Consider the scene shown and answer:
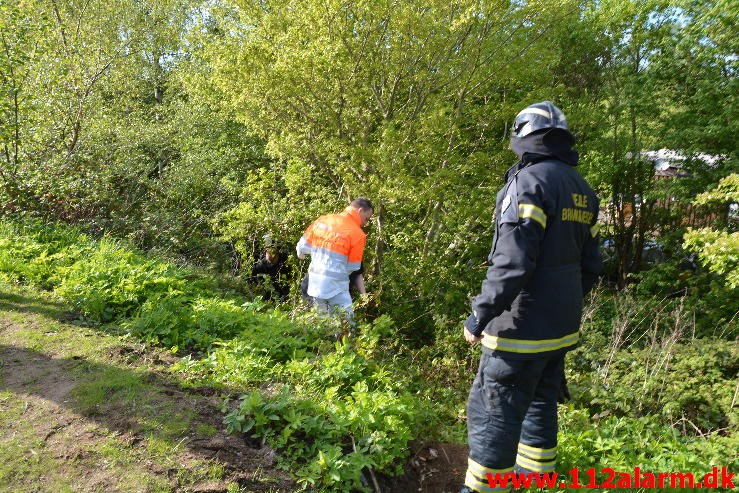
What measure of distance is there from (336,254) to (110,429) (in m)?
2.84

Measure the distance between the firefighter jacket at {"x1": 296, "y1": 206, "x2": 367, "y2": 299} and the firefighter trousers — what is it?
9.22ft

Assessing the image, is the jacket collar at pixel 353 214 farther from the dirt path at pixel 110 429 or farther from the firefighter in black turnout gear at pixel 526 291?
the firefighter in black turnout gear at pixel 526 291

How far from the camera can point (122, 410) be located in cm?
344

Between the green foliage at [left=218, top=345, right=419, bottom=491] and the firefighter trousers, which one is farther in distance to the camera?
the green foliage at [left=218, top=345, right=419, bottom=491]

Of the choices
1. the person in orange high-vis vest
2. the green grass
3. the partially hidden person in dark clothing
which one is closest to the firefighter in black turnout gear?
the green grass

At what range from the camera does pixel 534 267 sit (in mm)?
2699

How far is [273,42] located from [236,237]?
301 cm

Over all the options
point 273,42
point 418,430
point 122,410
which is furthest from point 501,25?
point 122,410

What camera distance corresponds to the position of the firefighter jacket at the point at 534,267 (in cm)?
270

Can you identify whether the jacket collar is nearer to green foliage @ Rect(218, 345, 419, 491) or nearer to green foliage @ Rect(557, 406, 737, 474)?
green foliage @ Rect(218, 345, 419, 491)

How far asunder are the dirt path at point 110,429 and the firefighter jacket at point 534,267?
4.80 feet

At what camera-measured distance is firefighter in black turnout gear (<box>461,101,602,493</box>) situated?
2717 millimetres

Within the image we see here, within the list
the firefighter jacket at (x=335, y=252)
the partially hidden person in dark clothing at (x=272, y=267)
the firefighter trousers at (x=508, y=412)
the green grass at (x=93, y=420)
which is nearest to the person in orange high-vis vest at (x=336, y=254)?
the firefighter jacket at (x=335, y=252)

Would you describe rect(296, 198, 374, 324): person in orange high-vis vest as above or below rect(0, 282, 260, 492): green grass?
above
